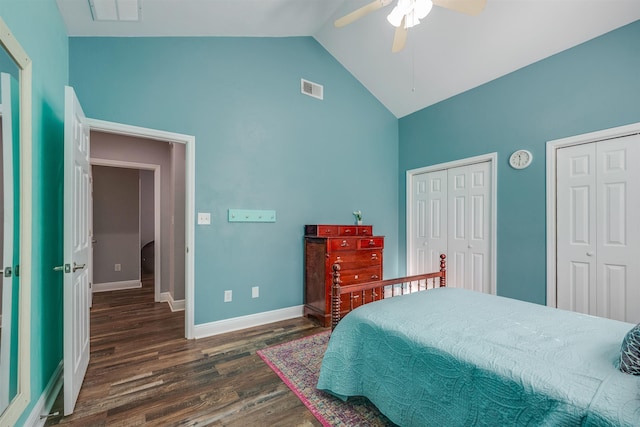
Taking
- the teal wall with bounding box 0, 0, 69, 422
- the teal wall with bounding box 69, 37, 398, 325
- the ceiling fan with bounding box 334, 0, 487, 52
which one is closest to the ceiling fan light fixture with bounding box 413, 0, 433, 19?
the ceiling fan with bounding box 334, 0, 487, 52

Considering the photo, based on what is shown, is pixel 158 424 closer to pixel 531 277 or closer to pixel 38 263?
pixel 38 263

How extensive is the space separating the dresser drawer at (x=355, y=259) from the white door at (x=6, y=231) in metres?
2.39

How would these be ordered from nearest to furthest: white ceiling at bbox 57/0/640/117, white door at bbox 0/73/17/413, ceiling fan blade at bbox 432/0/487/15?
1. white door at bbox 0/73/17/413
2. ceiling fan blade at bbox 432/0/487/15
3. white ceiling at bbox 57/0/640/117

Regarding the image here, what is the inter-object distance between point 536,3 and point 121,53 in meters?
3.78

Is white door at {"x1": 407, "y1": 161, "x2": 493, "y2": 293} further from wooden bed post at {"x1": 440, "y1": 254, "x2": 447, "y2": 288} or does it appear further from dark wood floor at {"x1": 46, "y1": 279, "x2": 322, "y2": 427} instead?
dark wood floor at {"x1": 46, "y1": 279, "x2": 322, "y2": 427}

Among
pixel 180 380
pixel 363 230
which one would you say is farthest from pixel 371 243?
pixel 180 380

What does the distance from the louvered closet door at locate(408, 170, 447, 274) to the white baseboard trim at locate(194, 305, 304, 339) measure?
1988 mm

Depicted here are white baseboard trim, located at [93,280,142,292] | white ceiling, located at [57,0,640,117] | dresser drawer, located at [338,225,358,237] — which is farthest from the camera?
white baseboard trim, located at [93,280,142,292]

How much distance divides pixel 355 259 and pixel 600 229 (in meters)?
2.37

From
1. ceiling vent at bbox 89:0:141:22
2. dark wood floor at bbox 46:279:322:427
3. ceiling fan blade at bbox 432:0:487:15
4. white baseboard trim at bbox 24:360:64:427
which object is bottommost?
dark wood floor at bbox 46:279:322:427

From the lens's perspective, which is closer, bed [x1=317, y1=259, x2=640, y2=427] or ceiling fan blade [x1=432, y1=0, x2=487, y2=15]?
bed [x1=317, y1=259, x2=640, y2=427]

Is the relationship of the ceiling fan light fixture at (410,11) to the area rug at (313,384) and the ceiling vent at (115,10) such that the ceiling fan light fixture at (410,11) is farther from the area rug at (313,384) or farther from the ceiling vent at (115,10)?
the area rug at (313,384)

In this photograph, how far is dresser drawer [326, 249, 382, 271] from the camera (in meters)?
3.19

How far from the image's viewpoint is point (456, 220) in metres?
3.82
